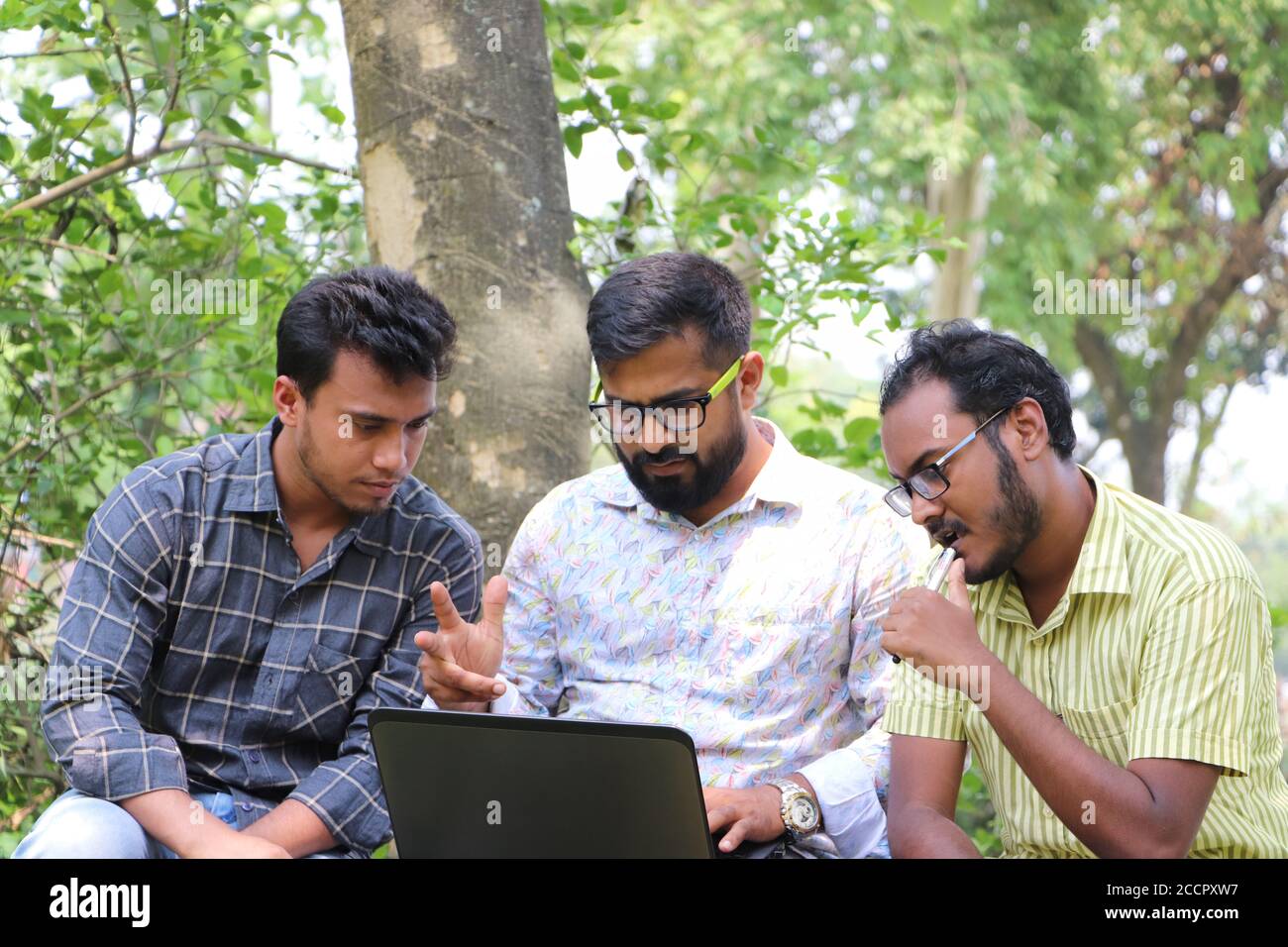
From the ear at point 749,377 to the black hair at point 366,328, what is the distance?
69 cm

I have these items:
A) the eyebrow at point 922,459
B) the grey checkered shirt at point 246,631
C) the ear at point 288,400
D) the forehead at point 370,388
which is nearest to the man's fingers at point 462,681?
the grey checkered shirt at point 246,631

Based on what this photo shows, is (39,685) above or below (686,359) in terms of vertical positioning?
below

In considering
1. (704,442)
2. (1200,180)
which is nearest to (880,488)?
(704,442)

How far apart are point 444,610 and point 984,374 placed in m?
1.21

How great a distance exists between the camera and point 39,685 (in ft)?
13.2

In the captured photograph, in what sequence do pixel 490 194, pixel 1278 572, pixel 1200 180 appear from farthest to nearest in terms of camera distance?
pixel 1278 572 < pixel 1200 180 < pixel 490 194

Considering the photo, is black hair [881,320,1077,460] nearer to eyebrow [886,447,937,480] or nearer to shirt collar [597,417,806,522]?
eyebrow [886,447,937,480]

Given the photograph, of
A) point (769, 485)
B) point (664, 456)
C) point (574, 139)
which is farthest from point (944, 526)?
point (574, 139)

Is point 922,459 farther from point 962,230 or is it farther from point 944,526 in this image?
point 962,230

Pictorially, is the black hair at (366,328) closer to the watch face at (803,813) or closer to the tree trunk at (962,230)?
the watch face at (803,813)

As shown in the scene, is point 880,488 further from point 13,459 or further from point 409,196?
point 13,459

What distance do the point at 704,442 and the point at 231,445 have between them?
1.11 metres

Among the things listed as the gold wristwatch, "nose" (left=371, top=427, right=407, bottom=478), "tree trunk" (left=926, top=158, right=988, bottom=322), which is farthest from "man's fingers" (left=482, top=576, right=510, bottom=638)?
"tree trunk" (left=926, top=158, right=988, bottom=322)

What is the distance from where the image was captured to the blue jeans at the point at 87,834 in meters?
2.69
